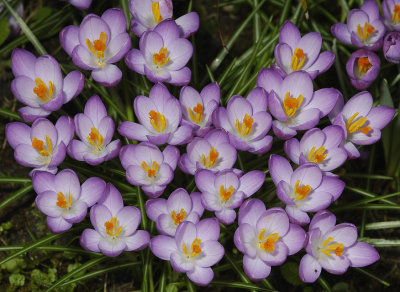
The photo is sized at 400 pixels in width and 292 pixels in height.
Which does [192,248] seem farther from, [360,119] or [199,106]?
[360,119]

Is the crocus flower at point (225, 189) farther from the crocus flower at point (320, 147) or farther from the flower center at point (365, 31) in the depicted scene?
the flower center at point (365, 31)

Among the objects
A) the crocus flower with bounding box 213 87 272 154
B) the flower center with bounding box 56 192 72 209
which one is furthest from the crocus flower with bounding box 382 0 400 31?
the flower center with bounding box 56 192 72 209

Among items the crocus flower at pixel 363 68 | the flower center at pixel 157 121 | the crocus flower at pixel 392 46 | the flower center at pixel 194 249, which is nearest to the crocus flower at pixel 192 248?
the flower center at pixel 194 249

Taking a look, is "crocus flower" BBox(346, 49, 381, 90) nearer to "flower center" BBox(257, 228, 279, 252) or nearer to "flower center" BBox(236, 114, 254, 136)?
"flower center" BBox(236, 114, 254, 136)

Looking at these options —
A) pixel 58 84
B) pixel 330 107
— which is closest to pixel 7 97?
pixel 58 84

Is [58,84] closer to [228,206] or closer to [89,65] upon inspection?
[89,65]
